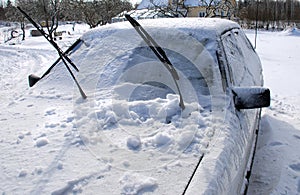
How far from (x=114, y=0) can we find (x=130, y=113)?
92.6 feet

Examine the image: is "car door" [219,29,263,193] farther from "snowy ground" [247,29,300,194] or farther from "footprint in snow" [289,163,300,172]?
"footprint in snow" [289,163,300,172]

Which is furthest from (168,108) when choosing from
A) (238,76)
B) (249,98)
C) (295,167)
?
(295,167)

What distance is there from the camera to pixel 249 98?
75.4 inches

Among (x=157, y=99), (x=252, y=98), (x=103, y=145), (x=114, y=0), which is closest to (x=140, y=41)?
(x=157, y=99)

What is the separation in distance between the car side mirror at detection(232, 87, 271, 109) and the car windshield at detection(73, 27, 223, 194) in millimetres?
149

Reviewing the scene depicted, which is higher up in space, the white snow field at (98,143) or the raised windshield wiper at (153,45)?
the raised windshield wiper at (153,45)

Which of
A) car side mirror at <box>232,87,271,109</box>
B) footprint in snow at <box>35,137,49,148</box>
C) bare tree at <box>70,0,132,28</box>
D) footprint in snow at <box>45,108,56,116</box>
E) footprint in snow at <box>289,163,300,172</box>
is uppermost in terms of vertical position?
bare tree at <box>70,0,132,28</box>

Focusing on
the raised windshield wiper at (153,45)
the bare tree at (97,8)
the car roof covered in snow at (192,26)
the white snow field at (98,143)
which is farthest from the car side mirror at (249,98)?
the bare tree at (97,8)

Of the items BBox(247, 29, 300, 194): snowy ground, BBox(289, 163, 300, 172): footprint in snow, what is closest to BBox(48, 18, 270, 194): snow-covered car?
BBox(247, 29, 300, 194): snowy ground

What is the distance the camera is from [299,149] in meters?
3.13

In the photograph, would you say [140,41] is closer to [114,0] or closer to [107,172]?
[107,172]

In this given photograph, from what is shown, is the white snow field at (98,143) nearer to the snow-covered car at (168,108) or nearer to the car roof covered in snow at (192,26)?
the snow-covered car at (168,108)

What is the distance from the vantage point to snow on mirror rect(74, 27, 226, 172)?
1432mm

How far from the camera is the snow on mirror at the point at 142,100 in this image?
1432mm
